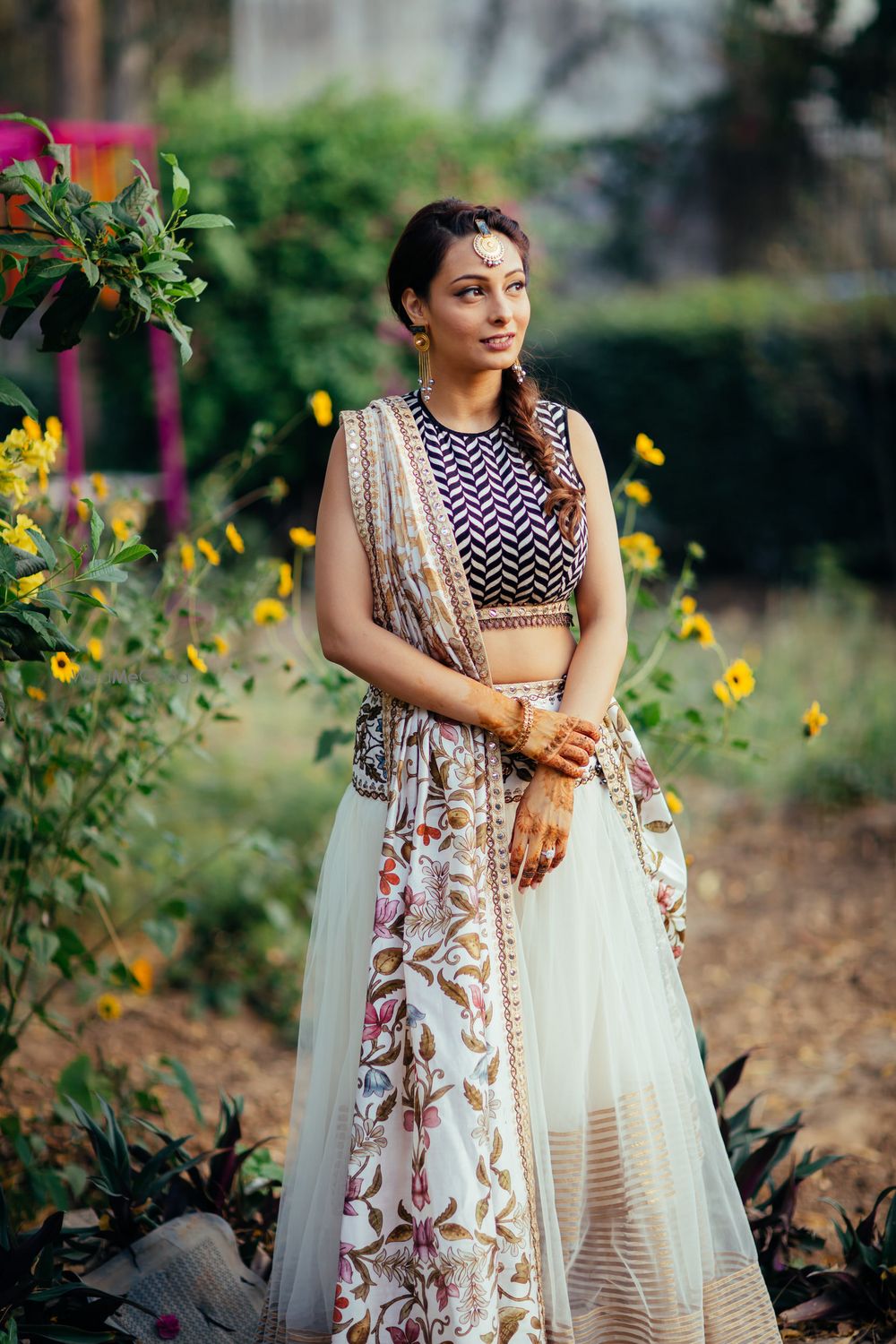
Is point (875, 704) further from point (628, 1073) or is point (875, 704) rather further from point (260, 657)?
point (628, 1073)

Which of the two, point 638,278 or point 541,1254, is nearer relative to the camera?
point 541,1254

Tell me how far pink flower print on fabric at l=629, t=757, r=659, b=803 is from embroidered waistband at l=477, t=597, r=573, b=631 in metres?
0.30

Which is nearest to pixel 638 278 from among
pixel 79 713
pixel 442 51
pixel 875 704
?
pixel 442 51

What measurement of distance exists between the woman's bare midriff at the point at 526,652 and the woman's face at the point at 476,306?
0.46 m

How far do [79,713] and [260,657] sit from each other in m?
0.48

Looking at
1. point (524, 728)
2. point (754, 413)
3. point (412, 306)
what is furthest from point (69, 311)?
point (754, 413)

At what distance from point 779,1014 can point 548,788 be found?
7.99 ft

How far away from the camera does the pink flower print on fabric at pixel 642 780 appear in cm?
236

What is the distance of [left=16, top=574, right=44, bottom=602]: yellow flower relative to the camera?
1968mm

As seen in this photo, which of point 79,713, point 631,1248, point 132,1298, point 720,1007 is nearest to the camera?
point 631,1248

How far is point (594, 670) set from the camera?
2.21 meters

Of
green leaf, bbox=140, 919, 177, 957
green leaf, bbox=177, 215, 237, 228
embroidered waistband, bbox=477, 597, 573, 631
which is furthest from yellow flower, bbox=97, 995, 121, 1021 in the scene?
green leaf, bbox=177, 215, 237, 228

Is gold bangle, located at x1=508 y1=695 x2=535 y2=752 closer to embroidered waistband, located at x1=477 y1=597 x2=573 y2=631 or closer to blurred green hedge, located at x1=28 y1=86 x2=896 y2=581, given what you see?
embroidered waistband, located at x1=477 y1=597 x2=573 y2=631

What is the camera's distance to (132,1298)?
90.8 inches
